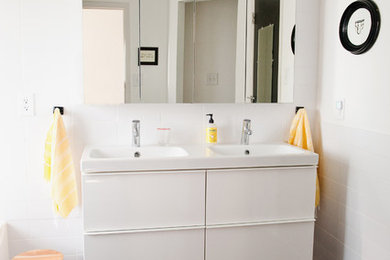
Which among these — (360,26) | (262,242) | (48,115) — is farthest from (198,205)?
(360,26)

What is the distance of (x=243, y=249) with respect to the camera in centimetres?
214

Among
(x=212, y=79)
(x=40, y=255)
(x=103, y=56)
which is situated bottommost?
(x=40, y=255)

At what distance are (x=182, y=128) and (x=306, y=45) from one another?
92 centimetres

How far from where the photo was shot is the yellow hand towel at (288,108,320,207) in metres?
2.42

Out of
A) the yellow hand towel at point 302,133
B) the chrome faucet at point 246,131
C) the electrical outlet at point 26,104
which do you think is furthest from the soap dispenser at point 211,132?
the electrical outlet at point 26,104

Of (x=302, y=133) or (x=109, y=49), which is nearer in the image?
(x=109, y=49)

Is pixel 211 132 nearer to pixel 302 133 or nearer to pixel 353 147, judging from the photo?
pixel 302 133

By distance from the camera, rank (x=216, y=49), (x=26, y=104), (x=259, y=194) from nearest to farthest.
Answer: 1. (x=259, y=194)
2. (x=26, y=104)
3. (x=216, y=49)

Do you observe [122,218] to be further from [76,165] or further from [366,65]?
[366,65]

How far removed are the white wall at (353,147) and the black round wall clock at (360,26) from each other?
0.12 feet

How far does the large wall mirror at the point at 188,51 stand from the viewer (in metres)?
2.26

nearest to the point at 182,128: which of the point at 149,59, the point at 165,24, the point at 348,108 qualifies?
the point at 149,59

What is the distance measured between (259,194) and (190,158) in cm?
42

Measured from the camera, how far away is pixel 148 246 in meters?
2.05
